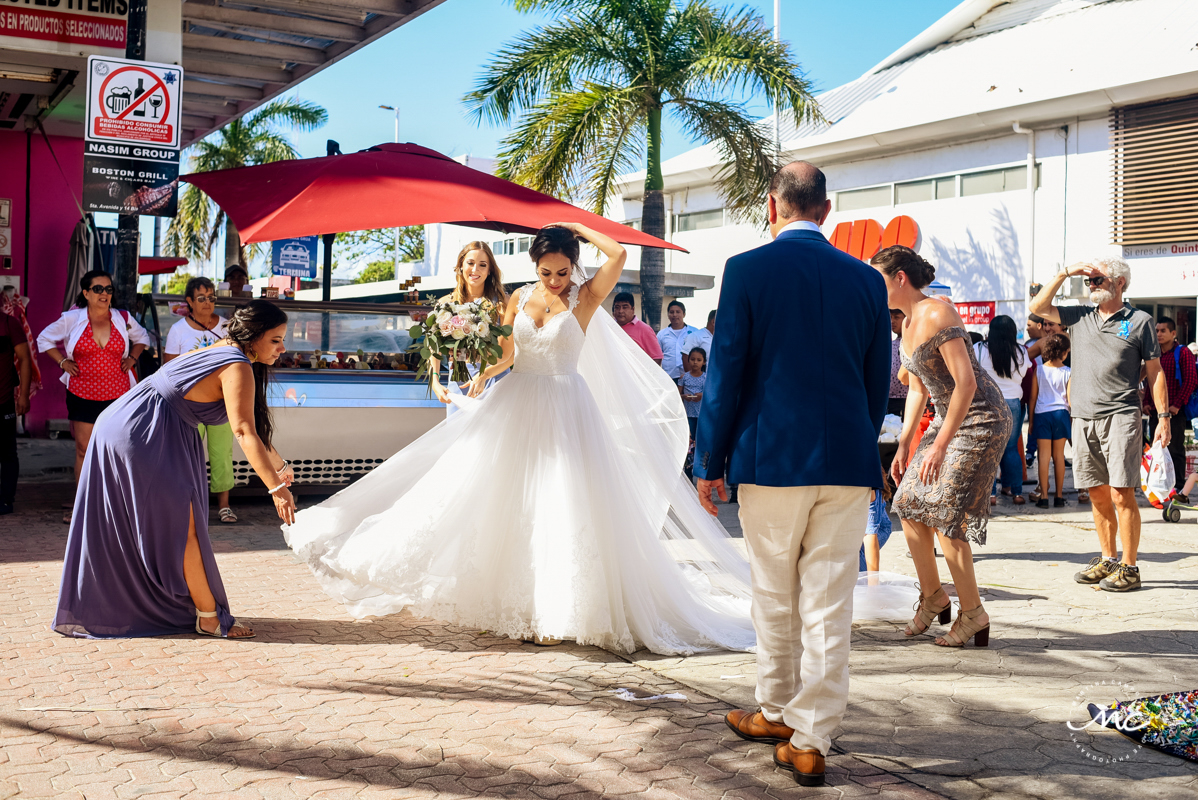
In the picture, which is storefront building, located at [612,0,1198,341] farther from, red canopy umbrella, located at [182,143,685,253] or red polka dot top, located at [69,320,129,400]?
red polka dot top, located at [69,320,129,400]

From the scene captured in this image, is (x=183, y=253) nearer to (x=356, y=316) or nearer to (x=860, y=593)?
(x=356, y=316)

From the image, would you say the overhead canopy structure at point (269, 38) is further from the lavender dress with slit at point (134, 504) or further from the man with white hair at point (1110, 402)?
the man with white hair at point (1110, 402)

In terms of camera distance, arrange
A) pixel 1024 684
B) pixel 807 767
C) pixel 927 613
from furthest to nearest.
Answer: pixel 927 613 → pixel 1024 684 → pixel 807 767

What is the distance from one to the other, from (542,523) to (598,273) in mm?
1325

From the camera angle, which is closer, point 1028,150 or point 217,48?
point 217,48

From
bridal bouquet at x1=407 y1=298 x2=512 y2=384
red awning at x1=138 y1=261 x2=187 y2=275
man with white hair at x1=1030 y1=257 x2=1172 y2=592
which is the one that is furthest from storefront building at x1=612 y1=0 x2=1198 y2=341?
bridal bouquet at x1=407 y1=298 x2=512 y2=384

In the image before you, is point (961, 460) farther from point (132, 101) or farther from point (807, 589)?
point (132, 101)

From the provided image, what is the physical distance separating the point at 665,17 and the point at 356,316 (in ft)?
30.0

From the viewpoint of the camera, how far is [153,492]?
5.12 meters

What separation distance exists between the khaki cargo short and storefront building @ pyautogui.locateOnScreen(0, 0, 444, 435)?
814 cm

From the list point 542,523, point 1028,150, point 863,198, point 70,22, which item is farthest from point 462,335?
point 863,198

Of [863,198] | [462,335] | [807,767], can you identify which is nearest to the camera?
[807,767]

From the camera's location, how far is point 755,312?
11.9 ft

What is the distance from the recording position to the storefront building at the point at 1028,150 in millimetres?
19922
